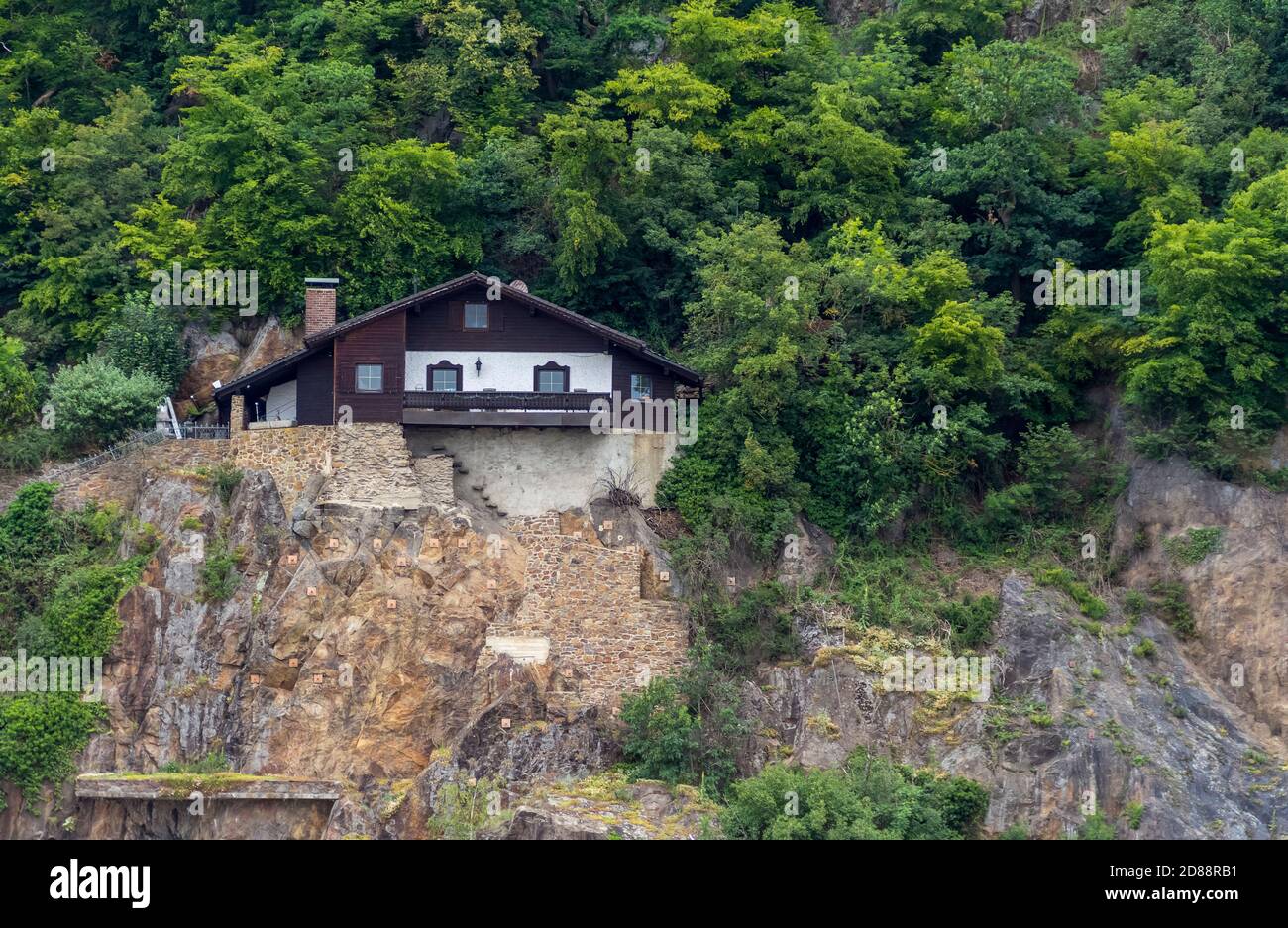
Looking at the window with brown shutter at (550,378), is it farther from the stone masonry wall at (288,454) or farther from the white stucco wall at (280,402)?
the white stucco wall at (280,402)

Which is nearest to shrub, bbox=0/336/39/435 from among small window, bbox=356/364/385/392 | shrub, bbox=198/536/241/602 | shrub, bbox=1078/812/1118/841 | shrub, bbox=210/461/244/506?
shrub, bbox=210/461/244/506

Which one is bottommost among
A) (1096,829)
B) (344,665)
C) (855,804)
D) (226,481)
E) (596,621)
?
(1096,829)

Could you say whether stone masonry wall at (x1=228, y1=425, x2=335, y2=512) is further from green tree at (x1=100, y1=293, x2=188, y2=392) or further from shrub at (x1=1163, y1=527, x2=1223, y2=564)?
shrub at (x1=1163, y1=527, x2=1223, y2=564)

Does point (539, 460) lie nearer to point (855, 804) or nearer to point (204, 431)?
point (204, 431)

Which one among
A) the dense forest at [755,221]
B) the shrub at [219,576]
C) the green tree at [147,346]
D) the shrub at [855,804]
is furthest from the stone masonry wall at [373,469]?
the shrub at [855,804]

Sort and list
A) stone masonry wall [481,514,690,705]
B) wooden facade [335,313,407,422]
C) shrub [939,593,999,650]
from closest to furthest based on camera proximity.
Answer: shrub [939,593,999,650]
stone masonry wall [481,514,690,705]
wooden facade [335,313,407,422]

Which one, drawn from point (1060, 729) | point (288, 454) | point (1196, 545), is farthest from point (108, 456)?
point (1196, 545)
